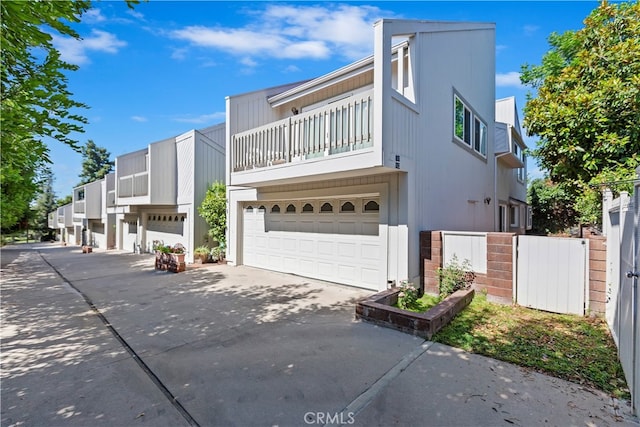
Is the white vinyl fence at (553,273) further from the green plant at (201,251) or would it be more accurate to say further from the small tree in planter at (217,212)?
the green plant at (201,251)

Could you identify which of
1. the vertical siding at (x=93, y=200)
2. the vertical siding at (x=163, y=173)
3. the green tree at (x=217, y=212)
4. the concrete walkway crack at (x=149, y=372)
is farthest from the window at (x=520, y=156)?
the vertical siding at (x=93, y=200)

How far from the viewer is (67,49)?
13.8 ft

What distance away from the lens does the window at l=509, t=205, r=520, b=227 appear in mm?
14631

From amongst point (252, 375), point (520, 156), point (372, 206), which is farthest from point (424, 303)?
point (520, 156)

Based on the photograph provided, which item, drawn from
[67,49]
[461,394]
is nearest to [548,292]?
[461,394]

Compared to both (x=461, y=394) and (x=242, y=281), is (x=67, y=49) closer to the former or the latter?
(x=242, y=281)

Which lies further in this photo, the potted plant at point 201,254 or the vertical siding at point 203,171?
the vertical siding at point 203,171

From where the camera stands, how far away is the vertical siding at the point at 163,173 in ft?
41.2

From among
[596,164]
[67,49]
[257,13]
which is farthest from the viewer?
[596,164]

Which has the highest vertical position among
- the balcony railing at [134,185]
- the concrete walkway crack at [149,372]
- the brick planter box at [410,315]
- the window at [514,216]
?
the balcony railing at [134,185]

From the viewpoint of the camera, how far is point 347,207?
24.3 ft

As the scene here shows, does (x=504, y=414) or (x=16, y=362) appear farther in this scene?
(x=16, y=362)

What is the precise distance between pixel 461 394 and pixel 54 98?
16.8ft

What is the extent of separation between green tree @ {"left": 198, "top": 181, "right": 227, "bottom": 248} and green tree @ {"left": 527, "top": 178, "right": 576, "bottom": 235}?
696 inches
